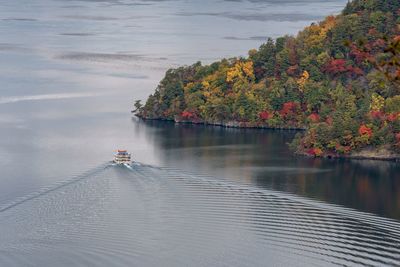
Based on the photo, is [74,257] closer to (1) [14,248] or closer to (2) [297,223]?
(1) [14,248]

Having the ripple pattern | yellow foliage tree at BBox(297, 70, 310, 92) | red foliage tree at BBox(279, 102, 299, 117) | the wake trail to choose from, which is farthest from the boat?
yellow foliage tree at BBox(297, 70, 310, 92)

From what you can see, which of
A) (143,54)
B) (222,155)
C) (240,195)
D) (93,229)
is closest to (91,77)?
(143,54)

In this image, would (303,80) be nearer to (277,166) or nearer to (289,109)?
(289,109)

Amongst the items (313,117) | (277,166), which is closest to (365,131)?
(277,166)

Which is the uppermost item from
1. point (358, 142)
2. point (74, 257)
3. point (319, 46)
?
point (319, 46)

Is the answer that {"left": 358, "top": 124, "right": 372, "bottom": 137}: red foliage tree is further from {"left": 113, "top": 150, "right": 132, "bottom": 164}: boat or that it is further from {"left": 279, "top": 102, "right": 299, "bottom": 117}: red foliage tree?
{"left": 113, "top": 150, "right": 132, "bottom": 164}: boat

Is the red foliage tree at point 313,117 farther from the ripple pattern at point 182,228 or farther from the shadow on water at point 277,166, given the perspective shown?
the ripple pattern at point 182,228
